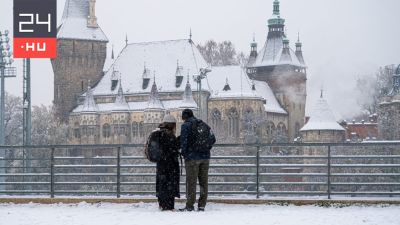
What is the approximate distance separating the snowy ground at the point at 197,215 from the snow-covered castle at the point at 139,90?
78132 millimetres

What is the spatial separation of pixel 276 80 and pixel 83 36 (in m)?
25.9

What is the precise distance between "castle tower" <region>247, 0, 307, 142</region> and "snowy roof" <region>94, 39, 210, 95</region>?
14.5 m

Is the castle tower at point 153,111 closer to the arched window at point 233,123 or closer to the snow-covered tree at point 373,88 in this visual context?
the arched window at point 233,123

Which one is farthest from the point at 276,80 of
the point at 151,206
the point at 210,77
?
the point at 151,206

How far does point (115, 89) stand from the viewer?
9906 centimetres

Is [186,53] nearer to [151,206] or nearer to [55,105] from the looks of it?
[55,105]

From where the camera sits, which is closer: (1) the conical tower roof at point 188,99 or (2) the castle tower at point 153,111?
(1) the conical tower roof at point 188,99

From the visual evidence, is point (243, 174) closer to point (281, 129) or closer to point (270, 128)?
point (270, 128)

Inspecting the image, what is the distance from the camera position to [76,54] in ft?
331

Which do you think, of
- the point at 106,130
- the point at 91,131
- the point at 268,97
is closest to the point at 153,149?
the point at 91,131

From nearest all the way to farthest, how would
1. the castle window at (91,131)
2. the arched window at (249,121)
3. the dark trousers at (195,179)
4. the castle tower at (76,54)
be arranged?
the dark trousers at (195,179) → the arched window at (249,121) → the castle window at (91,131) → the castle tower at (76,54)

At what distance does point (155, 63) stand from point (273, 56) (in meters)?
18.4

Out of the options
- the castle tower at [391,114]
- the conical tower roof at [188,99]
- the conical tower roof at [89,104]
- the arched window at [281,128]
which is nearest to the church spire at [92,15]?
the conical tower roof at [89,104]

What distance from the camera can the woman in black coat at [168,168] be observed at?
43.3 feet
